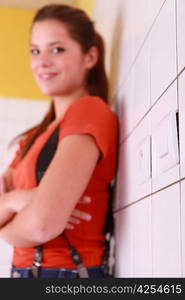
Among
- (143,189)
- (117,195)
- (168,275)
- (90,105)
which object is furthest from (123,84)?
(168,275)

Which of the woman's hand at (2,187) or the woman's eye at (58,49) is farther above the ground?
the woman's eye at (58,49)

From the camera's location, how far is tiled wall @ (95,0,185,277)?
45 centimetres

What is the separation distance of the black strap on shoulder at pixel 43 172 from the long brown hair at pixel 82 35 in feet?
0.63

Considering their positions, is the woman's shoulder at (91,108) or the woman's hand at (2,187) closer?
the woman's shoulder at (91,108)

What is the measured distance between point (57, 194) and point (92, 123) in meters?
0.17

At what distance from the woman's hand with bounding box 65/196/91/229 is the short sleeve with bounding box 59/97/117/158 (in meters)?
0.11

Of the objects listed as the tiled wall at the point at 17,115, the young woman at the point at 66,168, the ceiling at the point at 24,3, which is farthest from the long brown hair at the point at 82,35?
the ceiling at the point at 24,3

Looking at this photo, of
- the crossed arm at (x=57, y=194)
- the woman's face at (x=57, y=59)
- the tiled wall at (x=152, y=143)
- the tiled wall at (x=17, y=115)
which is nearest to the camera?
the tiled wall at (x=152, y=143)

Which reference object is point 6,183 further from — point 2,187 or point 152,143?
point 152,143

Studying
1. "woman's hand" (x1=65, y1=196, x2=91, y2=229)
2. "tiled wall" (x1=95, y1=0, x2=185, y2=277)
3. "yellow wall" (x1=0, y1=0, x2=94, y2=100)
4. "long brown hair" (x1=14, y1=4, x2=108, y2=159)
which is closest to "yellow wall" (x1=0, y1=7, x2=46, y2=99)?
"yellow wall" (x1=0, y1=0, x2=94, y2=100)

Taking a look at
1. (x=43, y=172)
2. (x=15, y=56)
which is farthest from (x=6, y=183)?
(x=15, y=56)

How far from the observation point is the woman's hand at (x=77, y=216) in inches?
31.9

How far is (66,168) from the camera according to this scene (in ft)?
2.38

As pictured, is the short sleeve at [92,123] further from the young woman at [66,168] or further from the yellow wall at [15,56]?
the yellow wall at [15,56]
